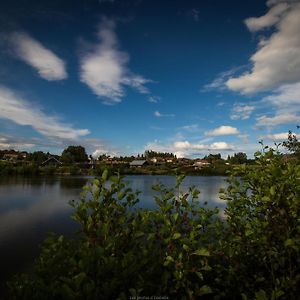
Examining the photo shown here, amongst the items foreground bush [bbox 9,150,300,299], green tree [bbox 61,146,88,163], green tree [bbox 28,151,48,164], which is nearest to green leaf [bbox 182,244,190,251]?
foreground bush [bbox 9,150,300,299]

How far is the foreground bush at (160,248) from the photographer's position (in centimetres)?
309

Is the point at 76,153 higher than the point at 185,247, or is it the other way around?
the point at 76,153

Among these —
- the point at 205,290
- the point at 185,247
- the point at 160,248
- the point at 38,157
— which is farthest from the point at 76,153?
the point at 205,290

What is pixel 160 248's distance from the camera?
12.8 ft

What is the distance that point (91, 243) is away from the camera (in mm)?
3484

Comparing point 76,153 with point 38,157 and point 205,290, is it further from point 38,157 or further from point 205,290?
point 205,290

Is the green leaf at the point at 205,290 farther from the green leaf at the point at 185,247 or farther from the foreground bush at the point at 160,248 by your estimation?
the green leaf at the point at 185,247

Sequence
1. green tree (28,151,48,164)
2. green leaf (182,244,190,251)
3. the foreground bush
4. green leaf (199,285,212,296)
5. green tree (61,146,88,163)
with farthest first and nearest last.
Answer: green tree (61,146,88,163) < green tree (28,151,48,164) < green leaf (182,244,190,251) < green leaf (199,285,212,296) < the foreground bush

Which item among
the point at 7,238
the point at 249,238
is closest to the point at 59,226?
the point at 7,238

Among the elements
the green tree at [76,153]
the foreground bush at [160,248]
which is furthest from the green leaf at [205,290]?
the green tree at [76,153]

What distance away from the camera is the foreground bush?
3090 mm

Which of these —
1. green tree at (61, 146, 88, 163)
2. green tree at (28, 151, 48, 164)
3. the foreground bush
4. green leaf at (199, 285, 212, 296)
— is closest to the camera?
the foreground bush

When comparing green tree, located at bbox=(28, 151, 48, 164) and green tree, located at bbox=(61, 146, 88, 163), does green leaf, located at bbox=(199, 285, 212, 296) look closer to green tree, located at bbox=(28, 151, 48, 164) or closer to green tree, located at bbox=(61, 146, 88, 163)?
green tree, located at bbox=(28, 151, 48, 164)

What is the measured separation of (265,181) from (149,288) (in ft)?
7.37
